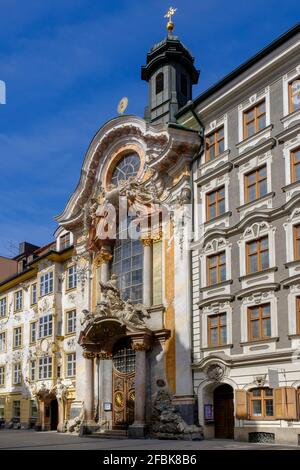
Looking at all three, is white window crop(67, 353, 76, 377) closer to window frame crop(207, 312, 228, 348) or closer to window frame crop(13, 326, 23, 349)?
window frame crop(13, 326, 23, 349)

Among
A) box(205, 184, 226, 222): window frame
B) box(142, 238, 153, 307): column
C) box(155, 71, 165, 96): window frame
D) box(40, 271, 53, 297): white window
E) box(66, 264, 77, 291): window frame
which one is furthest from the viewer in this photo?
box(40, 271, 53, 297): white window

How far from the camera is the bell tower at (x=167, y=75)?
39906 millimetres

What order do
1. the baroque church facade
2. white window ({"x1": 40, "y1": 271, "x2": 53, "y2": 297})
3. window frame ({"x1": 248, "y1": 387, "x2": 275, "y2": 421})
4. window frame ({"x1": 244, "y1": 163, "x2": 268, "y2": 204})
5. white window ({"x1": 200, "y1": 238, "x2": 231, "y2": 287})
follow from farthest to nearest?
white window ({"x1": 40, "y1": 271, "x2": 53, "y2": 297}), white window ({"x1": 200, "y1": 238, "x2": 231, "y2": 287}), window frame ({"x1": 244, "y1": 163, "x2": 268, "y2": 204}), the baroque church facade, window frame ({"x1": 248, "y1": 387, "x2": 275, "y2": 421})

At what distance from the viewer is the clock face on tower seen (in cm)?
3859

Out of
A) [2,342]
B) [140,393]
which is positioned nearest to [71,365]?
[140,393]

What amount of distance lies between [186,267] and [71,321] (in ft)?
48.5

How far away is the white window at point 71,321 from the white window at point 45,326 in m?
1.76

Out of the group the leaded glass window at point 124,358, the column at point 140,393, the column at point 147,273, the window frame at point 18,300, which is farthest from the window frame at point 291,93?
the window frame at point 18,300

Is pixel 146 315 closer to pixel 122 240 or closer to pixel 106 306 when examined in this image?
pixel 106 306

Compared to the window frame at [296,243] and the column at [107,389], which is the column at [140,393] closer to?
the column at [107,389]

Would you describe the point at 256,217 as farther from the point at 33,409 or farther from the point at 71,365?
the point at 33,409

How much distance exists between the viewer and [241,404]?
92.4 ft

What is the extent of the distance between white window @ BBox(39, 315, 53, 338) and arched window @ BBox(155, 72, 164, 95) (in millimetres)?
17687

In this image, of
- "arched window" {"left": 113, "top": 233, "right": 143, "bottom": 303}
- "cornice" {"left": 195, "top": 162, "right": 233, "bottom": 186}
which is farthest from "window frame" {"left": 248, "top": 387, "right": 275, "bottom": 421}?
"cornice" {"left": 195, "top": 162, "right": 233, "bottom": 186}
